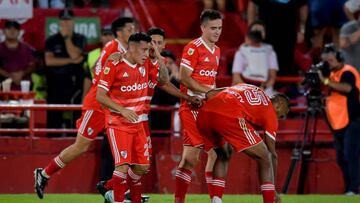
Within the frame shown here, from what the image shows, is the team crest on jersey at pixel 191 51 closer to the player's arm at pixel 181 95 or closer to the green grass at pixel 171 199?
the player's arm at pixel 181 95

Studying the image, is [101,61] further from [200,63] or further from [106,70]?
[106,70]

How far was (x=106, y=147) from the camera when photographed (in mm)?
18141

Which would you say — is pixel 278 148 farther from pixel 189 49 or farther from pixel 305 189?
pixel 189 49

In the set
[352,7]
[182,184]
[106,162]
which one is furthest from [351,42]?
[182,184]

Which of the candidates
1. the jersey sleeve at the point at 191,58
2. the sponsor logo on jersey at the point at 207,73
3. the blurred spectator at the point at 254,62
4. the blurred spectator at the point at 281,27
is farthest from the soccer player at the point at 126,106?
the blurred spectator at the point at 281,27

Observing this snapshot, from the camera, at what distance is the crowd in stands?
755 inches

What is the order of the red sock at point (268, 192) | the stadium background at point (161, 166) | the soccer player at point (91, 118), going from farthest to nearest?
the stadium background at point (161, 166)
the soccer player at point (91, 118)
the red sock at point (268, 192)

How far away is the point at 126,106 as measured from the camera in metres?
13.7

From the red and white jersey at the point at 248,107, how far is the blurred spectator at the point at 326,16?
7.16 meters

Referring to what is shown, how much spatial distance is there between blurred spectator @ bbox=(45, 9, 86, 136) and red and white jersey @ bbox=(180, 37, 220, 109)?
4714mm

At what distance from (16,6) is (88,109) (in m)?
2.89

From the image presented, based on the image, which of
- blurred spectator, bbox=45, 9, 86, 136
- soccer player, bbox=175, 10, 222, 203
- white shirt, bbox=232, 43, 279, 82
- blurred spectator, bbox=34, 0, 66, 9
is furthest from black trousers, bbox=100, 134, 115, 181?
blurred spectator, bbox=34, 0, 66, 9

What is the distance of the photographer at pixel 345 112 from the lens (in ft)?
59.0

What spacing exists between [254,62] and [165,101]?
63.5 inches
